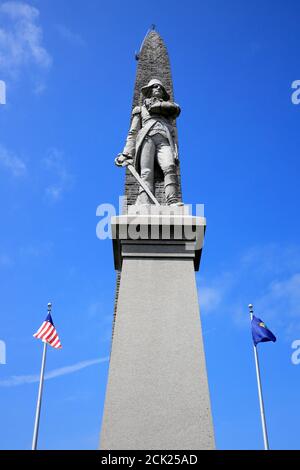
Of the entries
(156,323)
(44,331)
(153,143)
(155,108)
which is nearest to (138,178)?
(153,143)

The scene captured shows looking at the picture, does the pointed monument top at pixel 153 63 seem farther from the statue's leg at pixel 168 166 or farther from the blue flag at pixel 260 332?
the statue's leg at pixel 168 166

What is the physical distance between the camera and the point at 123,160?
516 centimetres

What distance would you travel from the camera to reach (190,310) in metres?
4.02

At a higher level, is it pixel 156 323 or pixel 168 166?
pixel 168 166

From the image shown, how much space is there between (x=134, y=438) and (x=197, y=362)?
0.81 metres

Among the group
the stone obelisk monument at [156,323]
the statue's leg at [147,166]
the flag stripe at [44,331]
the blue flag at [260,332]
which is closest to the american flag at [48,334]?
the flag stripe at [44,331]

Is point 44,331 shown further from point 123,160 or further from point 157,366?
point 157,366

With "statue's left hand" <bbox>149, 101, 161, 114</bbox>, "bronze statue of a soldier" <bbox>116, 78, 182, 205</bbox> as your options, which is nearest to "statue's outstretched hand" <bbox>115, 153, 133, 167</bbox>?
"bronze statue of a soldier" <bbox>116, 78, 182, 205</bbox>

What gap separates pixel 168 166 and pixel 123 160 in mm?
559

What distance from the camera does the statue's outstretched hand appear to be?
5.14 metres

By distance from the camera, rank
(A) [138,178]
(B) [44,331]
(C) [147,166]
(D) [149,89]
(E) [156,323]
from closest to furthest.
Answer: (E) [156,323]
(A) [138,178]
(C) [147,166]
(D) [149,89]
(B) [44,331]

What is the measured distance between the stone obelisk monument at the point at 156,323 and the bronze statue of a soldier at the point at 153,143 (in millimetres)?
12

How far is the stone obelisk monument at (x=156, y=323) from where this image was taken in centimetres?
345
